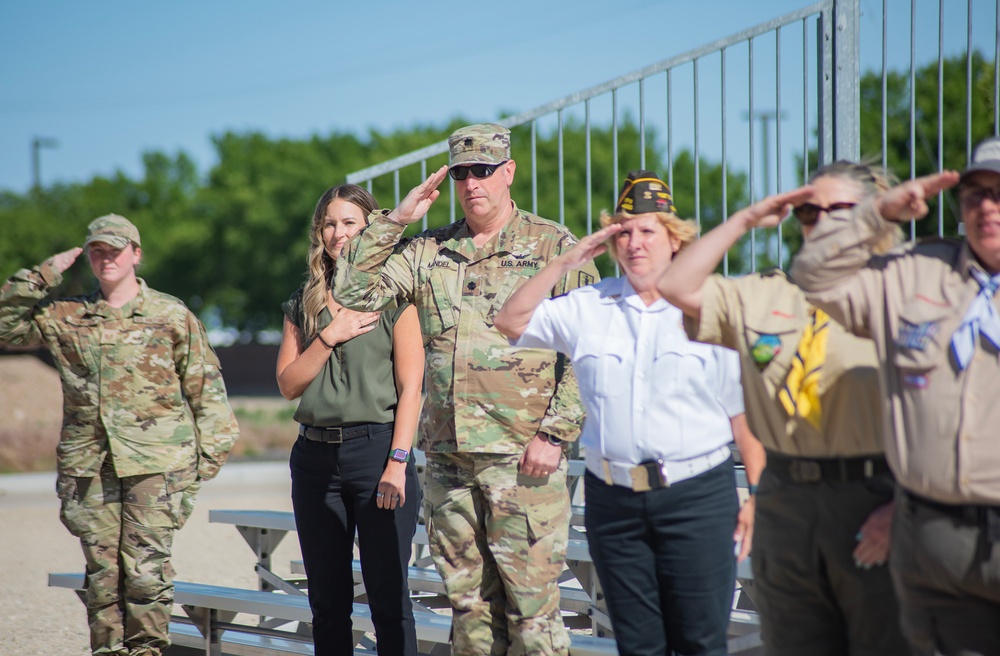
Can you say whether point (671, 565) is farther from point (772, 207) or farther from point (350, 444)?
point (350, 444)

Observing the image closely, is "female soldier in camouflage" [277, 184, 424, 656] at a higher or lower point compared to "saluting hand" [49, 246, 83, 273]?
lower

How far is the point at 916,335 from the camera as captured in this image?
2.39 m

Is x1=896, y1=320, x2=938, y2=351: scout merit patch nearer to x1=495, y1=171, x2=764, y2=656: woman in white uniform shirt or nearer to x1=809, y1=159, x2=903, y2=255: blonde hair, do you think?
x1=809, y1=159, x2=903, y2=255: blonde hair

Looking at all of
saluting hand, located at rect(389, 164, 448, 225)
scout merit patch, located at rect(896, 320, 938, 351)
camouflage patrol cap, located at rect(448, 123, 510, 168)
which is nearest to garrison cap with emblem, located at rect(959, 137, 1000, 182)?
scout merit patch, located at rect(896, 320, 938, 351)

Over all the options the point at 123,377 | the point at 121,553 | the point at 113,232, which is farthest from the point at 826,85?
the point at 121,553

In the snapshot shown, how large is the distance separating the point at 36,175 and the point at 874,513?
47.4 metres

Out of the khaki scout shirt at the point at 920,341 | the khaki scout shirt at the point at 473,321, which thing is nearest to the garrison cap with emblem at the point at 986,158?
the khaki scout shirt at the point at 920,341

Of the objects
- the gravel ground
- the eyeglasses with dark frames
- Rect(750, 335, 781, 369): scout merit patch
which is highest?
the eyeglasses with dark frames

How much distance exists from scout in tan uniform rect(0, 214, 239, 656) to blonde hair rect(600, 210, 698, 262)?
245cm

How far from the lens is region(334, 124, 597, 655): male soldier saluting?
11.7 feet

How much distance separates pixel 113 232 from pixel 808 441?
11.1ft

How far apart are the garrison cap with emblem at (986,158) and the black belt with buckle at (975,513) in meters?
0.74

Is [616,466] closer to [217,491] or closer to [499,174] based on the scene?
[499,174]

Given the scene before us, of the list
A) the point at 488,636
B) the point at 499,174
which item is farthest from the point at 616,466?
the point at 499,174
